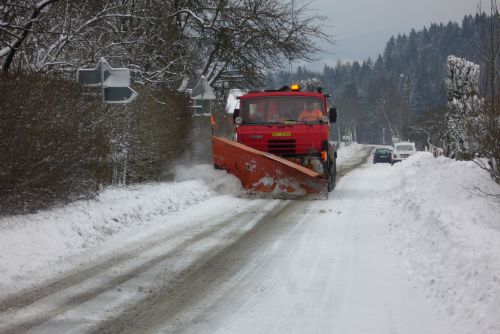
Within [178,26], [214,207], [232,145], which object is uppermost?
[178,26]

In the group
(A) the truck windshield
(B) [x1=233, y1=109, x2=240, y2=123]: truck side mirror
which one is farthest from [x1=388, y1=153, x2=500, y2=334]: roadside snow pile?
(B) [x1=233, y1=109, x2=240, y2=123]: truck side mirror

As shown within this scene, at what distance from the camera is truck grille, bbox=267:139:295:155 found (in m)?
14.7

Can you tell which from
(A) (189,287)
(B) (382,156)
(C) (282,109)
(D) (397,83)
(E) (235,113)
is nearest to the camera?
(A) (189,287)

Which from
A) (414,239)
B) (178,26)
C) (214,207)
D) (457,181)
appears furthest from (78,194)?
(178,26)

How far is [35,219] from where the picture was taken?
780 cm

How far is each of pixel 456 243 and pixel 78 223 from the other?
4872 millimetres

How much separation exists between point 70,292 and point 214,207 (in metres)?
6.29

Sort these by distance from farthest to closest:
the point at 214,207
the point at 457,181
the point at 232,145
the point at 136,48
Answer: the point at 136,48
the point at 232,145
the point at 457,181
the point at 214,207

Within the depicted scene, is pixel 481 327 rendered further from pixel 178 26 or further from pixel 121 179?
pixel 178 26

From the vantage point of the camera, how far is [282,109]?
592 inches

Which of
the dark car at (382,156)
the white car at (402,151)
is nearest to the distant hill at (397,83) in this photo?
the dark car at (382,156)

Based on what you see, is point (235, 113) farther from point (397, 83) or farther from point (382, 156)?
point (397, 83)

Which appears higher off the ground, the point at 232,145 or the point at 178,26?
the point at 178,26

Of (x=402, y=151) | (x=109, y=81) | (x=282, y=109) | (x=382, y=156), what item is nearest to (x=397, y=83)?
(x=382, y=156)
